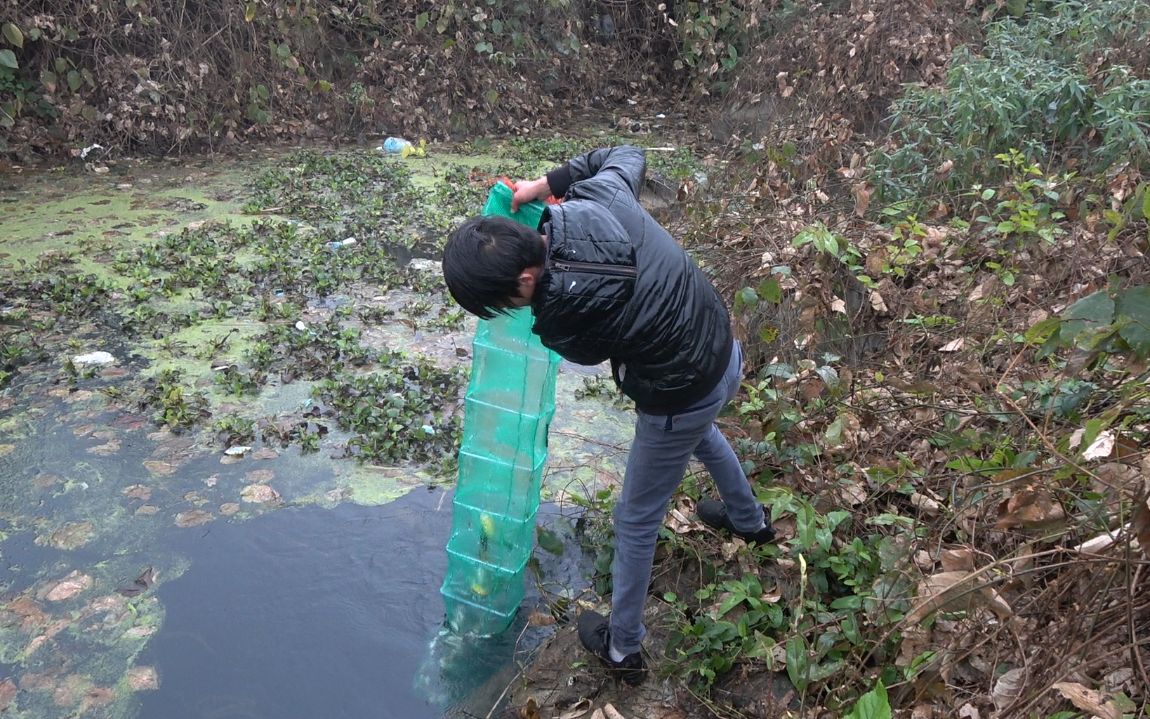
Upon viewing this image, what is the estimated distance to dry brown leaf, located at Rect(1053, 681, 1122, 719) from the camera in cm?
147

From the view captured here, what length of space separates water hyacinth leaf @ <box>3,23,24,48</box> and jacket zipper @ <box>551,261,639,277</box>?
636 cm

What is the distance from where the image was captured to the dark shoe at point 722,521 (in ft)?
8.77

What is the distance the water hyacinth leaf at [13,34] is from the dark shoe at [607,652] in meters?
6.42

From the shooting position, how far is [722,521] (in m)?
2.72

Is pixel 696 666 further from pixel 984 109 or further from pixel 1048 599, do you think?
pixel 984 109

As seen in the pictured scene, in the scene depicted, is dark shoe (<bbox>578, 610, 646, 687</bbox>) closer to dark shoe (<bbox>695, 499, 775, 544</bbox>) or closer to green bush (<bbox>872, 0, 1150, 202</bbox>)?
dark shoe (<bbox>695, 499, 775, 544</bbox>)

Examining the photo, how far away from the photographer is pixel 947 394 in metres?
2.84

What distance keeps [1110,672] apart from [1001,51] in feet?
13.4

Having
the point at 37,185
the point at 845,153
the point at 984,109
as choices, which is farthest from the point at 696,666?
the point at 37,185

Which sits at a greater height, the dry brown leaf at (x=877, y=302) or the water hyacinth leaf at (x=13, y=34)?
the water hyacinth leaf at (x=13, y=34)

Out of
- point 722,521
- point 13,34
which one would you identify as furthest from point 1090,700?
point 13,34

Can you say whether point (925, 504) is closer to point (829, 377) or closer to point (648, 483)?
point (829, 377)

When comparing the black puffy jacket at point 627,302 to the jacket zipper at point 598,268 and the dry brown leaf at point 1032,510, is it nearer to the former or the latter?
the jacket zipper at point 598,268

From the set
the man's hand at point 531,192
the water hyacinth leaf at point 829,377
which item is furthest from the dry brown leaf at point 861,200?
the man's hand at point 531,192
